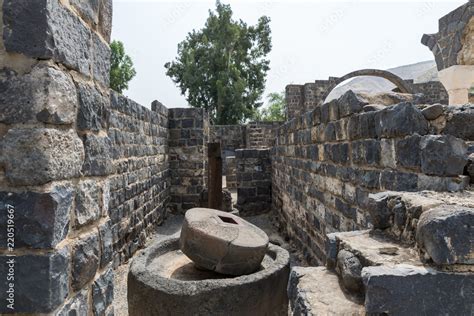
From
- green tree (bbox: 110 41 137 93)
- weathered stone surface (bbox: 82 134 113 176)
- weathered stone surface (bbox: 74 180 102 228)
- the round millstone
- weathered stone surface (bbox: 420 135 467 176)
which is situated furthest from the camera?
green tree (bbox: 110 41 137 93)

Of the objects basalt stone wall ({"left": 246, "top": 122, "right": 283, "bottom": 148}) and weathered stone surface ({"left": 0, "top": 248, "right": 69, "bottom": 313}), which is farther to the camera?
basalt stone wall ({"left": 246, "top": 122, "right": 283, "bottom": 148})

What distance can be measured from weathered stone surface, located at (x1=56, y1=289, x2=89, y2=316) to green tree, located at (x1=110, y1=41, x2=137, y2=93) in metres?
23.8

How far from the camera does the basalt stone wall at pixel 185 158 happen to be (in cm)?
920

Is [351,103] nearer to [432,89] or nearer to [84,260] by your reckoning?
[84,260]

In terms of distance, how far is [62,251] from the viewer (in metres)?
1.30

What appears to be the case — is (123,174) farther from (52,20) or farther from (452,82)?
(452,82)

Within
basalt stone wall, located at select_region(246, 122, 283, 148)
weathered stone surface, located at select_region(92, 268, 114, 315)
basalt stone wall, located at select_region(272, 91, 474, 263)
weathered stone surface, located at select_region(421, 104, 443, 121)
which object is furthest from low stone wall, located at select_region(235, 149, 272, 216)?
weathered stone surface, located at select_region(92, 268, 114, 315)

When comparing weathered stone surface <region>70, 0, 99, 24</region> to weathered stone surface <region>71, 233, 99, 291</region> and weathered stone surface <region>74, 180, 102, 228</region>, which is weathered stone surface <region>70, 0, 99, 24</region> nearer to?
weathered stone surface <region>74, 180, 102, 228</region>

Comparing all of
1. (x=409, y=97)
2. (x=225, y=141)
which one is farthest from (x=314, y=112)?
(x=225, y=141)

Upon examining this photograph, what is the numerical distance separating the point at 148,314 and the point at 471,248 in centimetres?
253

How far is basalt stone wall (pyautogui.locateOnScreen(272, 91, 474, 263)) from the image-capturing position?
2.08 metres

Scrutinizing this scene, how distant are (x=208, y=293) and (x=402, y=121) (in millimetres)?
1938

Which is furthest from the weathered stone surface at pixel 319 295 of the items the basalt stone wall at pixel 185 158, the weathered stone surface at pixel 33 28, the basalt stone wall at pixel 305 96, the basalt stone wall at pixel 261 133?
the basalt stone wall at pixel 261 133

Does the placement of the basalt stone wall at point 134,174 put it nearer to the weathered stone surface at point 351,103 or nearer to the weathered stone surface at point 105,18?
the weathered stone surface at point 105,18
